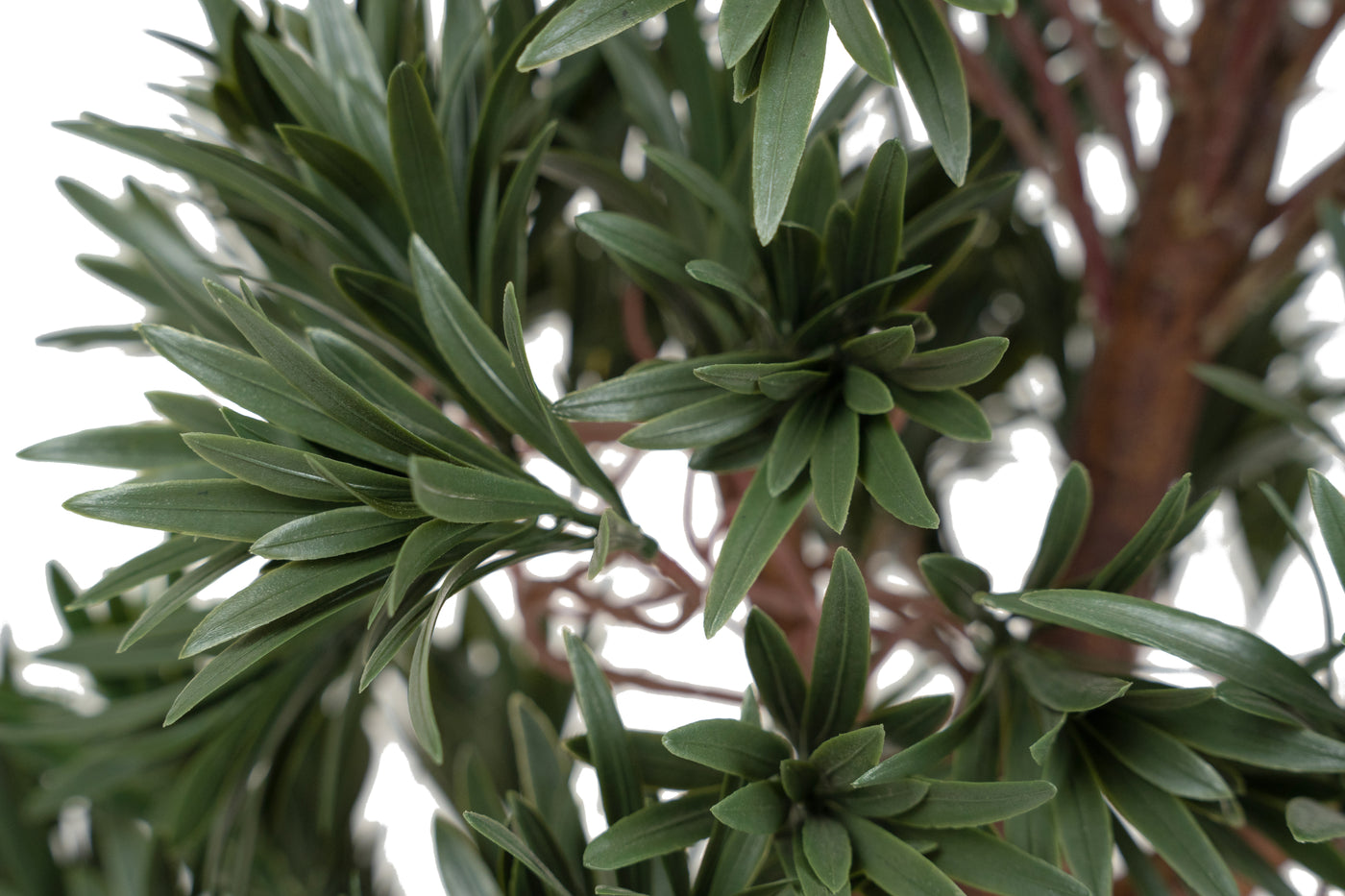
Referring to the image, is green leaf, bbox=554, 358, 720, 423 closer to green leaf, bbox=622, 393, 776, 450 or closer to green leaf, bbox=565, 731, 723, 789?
green leaf, bbox=622, 393, 776, 450

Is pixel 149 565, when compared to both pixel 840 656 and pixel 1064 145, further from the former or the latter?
pixel 1064 145

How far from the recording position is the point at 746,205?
614 millimetres

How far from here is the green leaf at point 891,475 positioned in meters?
0.44

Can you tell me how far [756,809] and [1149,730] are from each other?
0.63ft

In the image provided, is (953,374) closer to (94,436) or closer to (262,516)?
(262,516)

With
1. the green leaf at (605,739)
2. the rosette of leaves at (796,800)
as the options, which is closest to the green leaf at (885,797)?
the rosette of leaves at (796,800)

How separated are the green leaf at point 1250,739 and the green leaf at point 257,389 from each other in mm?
382

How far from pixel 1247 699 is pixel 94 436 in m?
0.60

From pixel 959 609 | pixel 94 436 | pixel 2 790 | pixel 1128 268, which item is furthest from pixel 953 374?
pixel 2 790

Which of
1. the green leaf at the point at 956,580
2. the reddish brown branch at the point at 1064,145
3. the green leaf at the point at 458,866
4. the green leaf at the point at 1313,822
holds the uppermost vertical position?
the reddish brown branch at the point at 1064,145

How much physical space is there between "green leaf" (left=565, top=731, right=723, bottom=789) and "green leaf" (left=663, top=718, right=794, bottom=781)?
64 millimetres

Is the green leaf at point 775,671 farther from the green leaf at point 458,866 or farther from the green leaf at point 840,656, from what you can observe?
the green leaf at point 458,866

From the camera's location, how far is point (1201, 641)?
0.44 meters

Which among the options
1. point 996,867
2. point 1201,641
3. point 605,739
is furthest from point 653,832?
point 1201,641
